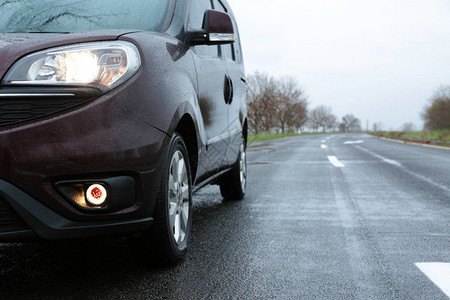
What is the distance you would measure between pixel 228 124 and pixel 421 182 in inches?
151

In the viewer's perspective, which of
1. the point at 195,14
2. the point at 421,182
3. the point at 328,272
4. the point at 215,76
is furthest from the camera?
the point at 421,182

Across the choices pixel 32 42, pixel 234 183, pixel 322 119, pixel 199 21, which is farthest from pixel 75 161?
pixel 322 119

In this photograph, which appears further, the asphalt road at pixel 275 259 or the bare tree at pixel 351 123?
the bare tree at pixel 351 123

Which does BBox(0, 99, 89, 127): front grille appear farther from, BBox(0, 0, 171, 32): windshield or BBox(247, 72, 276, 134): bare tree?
BBox(247, 72, 276, 134): bare tree

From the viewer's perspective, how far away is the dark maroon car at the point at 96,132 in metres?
2.18

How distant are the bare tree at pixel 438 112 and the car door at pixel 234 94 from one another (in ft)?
138

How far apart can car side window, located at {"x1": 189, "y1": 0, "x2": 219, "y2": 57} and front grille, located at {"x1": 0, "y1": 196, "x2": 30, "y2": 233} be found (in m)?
1.82

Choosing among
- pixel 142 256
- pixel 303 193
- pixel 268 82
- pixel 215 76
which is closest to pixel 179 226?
pixel 142 256

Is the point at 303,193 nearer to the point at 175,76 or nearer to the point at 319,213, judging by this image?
the point at 319,213

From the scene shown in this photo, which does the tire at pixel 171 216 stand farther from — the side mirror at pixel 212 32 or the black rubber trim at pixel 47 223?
the side mirror at pixel 212 32

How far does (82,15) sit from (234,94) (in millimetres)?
2032

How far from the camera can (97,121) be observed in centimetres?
229

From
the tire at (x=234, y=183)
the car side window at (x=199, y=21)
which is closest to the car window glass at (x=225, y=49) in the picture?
the car side window at (x=199, y=21)

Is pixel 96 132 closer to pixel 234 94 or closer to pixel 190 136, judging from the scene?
pixel 190 136
